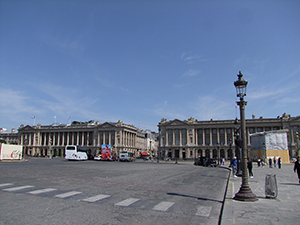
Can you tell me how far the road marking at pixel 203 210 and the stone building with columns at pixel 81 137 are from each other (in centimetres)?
11231

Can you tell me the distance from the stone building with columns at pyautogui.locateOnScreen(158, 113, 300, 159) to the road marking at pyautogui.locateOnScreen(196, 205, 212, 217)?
9570 cm

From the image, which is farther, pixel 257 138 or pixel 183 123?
pixel 183 123

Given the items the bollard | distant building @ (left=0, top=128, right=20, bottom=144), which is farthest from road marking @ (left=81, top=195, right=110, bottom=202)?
distant building @ (left=0, top=128, right=20, bottom=144)

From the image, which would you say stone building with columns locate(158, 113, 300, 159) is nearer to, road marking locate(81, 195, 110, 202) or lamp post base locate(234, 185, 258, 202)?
lamp post base locate(234, 185, 258, 202)

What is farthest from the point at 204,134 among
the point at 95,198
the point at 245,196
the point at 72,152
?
the point at 95,198

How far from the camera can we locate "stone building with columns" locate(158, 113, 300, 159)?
332 feet

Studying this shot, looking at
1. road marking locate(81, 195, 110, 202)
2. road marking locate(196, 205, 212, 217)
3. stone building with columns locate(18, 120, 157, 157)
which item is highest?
stone building with columns locate(18, 120, 157, 157)

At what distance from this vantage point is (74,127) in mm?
129625

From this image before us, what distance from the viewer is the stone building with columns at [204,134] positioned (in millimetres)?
101250

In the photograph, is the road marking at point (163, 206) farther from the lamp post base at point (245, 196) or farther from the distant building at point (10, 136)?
the distant building at point (10, 136)

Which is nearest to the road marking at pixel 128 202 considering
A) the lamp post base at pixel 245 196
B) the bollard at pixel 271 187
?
the lamp post base at pixel 245 196

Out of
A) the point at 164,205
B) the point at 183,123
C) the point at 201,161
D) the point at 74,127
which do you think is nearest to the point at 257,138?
the point at 201,161

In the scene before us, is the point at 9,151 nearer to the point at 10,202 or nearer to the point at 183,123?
the point at 10,202

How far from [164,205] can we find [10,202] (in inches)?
217
